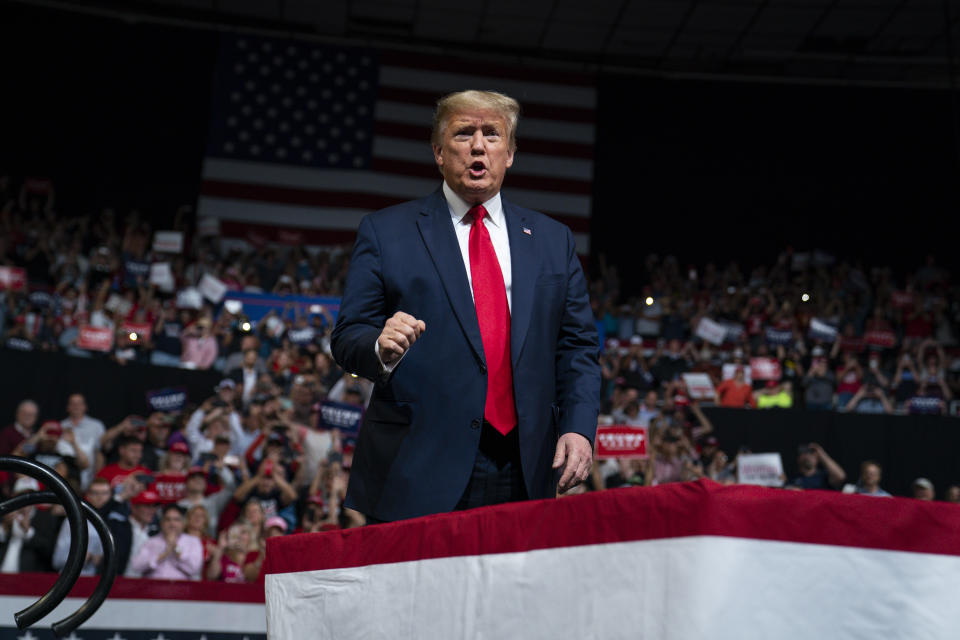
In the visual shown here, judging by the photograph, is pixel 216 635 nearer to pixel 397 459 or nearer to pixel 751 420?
pixel 397 459

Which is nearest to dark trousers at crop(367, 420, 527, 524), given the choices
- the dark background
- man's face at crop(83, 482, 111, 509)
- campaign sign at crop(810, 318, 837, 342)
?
man's face at crop(83, 482, 111, 509)

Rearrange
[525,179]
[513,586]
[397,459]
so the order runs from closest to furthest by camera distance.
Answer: [513,586] → [397,459] → [525,179]

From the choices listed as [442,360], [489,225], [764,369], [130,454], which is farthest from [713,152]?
[442,360]

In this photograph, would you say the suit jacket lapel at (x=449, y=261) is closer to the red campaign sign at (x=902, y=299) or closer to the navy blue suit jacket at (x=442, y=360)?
the navy blue suit jacket at (x=442, y=360)

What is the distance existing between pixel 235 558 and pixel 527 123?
32.1ft

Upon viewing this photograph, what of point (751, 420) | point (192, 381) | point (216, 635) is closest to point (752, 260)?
point (751, 420)

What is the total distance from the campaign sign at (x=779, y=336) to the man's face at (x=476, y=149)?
9366 millimetres

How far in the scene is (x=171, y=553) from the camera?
17.7 feet

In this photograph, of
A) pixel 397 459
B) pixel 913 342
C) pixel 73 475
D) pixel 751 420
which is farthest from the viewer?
pixel 913 342

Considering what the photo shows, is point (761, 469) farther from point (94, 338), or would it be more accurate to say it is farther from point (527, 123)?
point (527, 123)

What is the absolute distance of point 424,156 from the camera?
13992 millimetres

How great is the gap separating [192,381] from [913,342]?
314 inches

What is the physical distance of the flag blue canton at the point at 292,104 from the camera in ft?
44.4

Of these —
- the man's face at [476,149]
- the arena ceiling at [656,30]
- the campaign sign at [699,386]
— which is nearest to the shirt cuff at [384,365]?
the man's face at [476,149]
